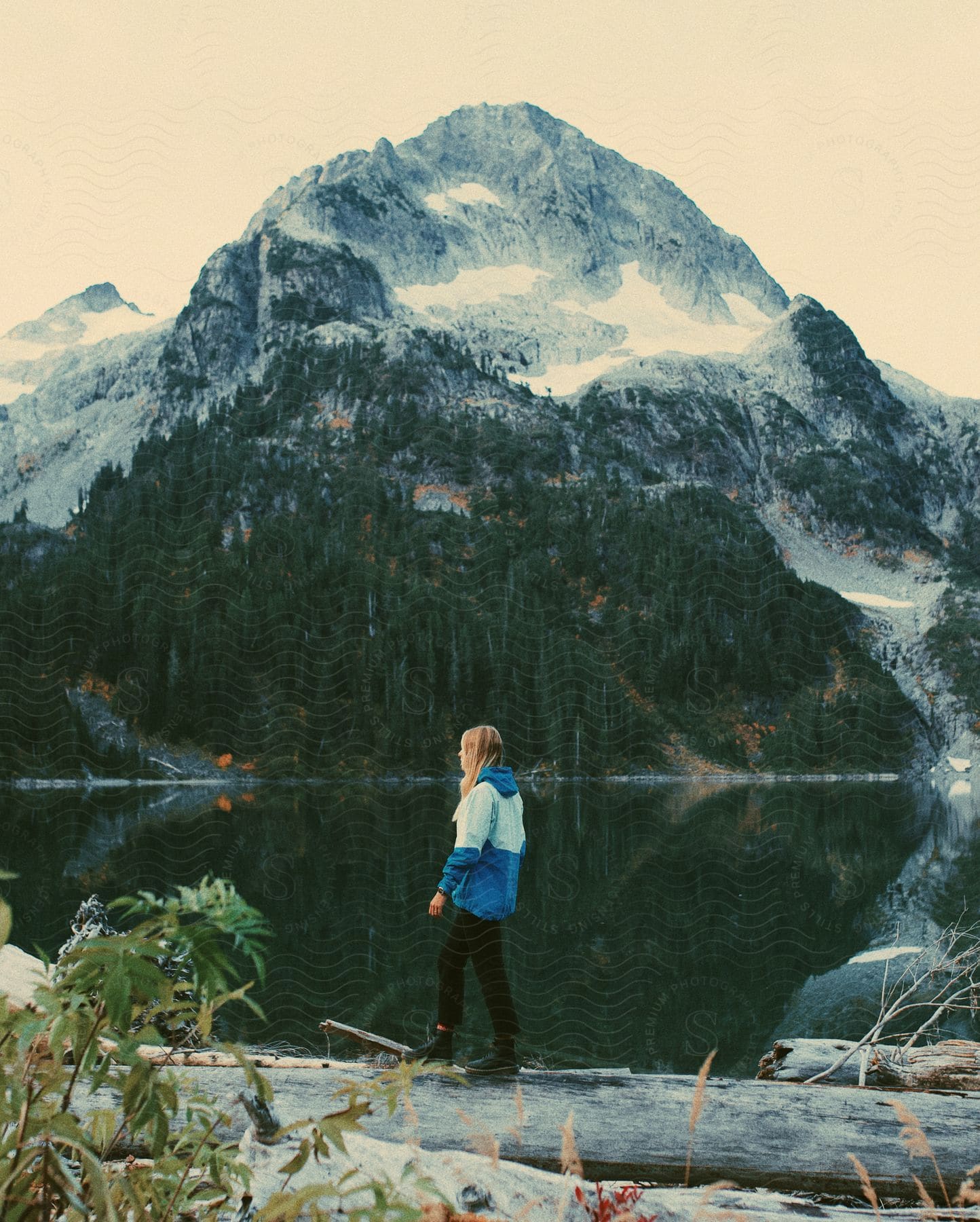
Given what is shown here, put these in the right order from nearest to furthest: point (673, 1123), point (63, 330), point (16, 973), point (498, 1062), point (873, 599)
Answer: point (673, 1123), point (498, 1062), point (16, 973), point (873, 599), point (63, 330)

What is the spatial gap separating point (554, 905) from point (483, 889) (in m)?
8.94

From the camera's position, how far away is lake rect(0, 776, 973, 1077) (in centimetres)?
684

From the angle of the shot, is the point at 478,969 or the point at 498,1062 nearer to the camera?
the point at 498,1062

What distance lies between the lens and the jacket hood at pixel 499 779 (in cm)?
261

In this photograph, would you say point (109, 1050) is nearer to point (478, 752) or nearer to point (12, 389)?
point (478, 752)

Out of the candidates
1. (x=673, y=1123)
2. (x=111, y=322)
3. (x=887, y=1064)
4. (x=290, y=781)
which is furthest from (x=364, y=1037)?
(x=111, y=322)

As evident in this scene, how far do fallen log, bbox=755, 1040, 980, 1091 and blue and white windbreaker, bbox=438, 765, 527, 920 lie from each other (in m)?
0.91

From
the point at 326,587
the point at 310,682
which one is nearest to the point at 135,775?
the point at 310,682

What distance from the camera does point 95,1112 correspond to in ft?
2.49

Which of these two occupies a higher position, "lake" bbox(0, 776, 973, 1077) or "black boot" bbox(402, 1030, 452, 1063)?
"black boot" bbox(402, 1030, 452, 1063)

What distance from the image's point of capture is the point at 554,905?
36.2 ft

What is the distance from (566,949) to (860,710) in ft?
151

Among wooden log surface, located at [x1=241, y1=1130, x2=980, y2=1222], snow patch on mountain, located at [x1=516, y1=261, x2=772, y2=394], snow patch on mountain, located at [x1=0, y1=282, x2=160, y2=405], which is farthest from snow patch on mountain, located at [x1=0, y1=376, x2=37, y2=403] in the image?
wooden log surface, located at [x1=241, y1=1130, x2=980, y2=1222]

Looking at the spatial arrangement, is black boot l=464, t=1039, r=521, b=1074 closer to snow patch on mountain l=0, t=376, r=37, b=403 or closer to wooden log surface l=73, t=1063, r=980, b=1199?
wooden log surface l=73, t=1063, r=980, b=1199
